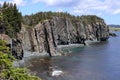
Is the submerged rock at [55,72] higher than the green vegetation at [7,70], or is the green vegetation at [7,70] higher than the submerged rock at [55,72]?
the green vegetation at [7,70]

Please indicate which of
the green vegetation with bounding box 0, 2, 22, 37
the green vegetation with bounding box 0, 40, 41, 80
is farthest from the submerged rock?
the green vegetation with bounding box 0, 40, 41, 80

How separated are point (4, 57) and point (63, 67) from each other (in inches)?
3283

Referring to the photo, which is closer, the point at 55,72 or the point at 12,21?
the point at 55,72

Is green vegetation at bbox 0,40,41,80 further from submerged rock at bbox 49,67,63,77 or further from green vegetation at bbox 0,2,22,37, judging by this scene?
green vegetation at bbox 0,2,22,37

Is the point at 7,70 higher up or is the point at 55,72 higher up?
the point at 7,70

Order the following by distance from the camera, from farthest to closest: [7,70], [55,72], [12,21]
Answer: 1. [12,21]
2. [55,72]
3. [7,70]

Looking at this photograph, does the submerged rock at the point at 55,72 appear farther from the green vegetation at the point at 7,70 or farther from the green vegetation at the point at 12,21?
the green vegetation at the point at 7,70

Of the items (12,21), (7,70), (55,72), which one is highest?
(12,21)

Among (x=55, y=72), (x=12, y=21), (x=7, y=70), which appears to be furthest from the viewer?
(x=12, y=21)

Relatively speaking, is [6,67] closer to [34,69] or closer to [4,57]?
[4,57]

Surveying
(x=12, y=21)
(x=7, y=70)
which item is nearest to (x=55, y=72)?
(x=12, y=21)

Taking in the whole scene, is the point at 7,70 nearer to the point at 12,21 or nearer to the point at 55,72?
the point at 55,72

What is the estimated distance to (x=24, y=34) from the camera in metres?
130

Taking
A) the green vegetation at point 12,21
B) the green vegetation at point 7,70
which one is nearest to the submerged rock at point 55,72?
the green vegetation at point 12,21
